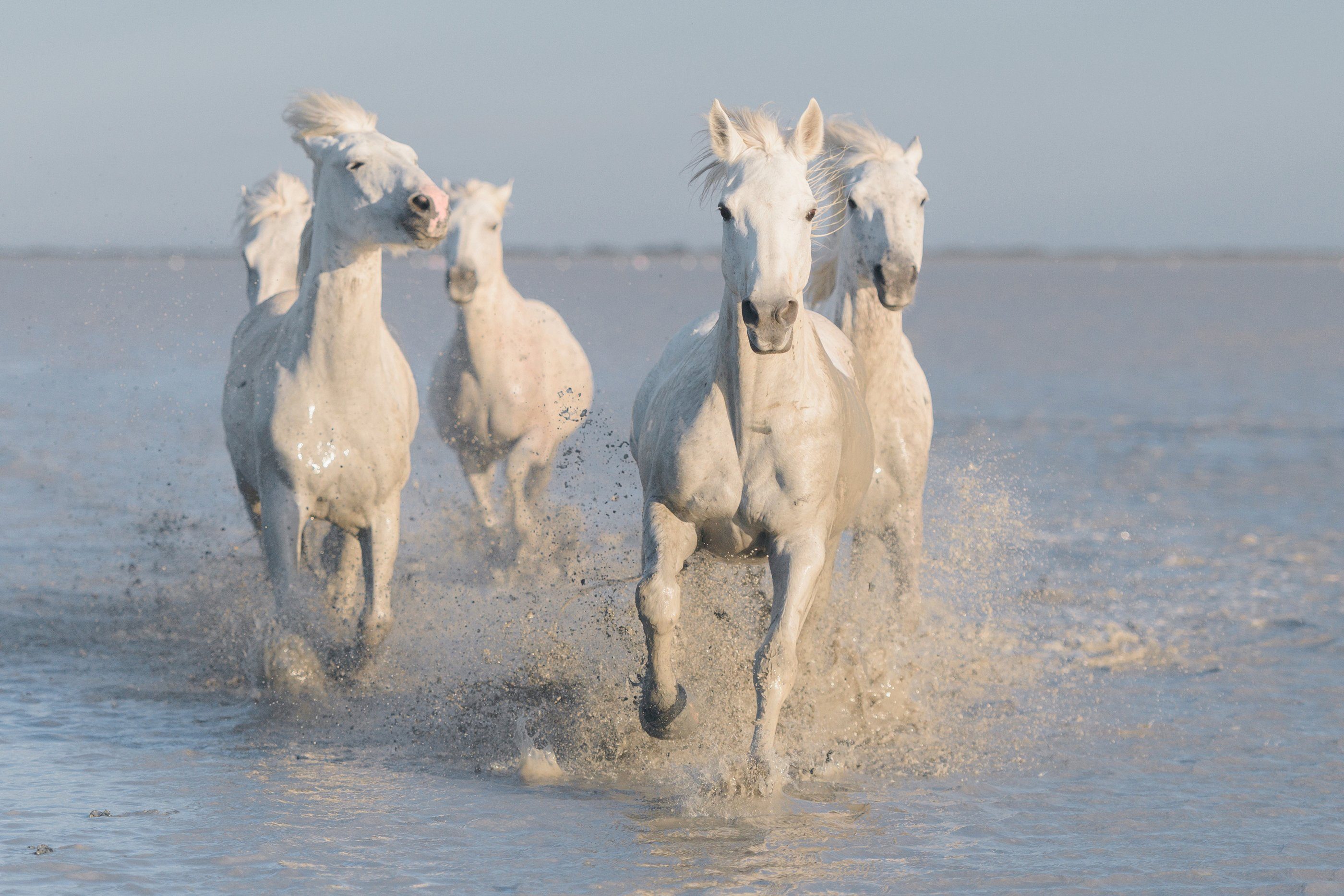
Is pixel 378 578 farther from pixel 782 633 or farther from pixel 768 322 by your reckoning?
pixel 768 322

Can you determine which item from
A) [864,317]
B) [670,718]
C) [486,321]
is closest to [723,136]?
[864,317]

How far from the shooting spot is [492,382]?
29.2 feet

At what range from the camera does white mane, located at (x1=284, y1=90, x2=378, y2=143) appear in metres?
6.53

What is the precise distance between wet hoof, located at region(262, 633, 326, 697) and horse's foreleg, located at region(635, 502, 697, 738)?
172 cm

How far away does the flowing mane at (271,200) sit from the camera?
8648mm

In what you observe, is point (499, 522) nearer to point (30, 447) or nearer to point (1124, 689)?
point (1124, 689)

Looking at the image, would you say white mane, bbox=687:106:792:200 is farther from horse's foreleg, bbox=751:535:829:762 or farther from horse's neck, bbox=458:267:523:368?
horse's neck, bbox=458:267:523:368

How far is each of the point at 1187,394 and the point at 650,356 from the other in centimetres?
876

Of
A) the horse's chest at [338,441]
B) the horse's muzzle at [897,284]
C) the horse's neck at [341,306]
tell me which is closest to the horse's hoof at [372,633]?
the horse's chest at [338,441]

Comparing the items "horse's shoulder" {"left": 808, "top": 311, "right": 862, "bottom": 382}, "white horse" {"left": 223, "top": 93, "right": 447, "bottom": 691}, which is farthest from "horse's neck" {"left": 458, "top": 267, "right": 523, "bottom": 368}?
"horse's shoulder" {"left": 808, "top": 311, "right": 862, "bottom": 382}

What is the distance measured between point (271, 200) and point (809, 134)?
464 cm

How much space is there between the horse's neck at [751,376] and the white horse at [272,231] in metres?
3.87

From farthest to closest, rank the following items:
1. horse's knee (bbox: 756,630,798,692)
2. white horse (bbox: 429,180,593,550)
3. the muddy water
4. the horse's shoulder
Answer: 1. white horse (bbox: 429,180,593,550)
2. the horse's shoulder
3. horse's knee (bbox: 756,630,798,692)
4. the muddy water

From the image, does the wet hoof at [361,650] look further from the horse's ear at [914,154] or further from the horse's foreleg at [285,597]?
the horse's ear at [914,154]
